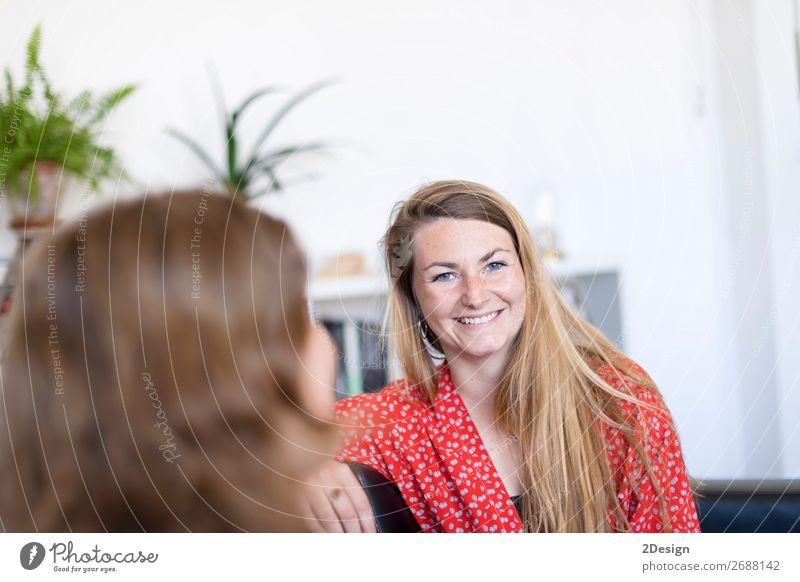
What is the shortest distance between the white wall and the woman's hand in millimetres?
222

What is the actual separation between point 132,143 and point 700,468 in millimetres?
694

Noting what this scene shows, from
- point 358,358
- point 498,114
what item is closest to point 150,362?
point 358,358

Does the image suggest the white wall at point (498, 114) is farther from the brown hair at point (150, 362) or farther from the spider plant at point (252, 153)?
the brown hair at point (150, 362)

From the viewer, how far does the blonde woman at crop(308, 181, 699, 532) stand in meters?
0.70

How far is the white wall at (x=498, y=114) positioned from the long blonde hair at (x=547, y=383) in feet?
0.09

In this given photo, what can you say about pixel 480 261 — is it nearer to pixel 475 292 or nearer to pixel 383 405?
pixel 475 292

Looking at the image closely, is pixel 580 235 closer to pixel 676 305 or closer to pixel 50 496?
pixel 676 305

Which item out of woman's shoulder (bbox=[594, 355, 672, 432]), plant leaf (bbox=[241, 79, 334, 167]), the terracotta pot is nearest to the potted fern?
the terracotta pot

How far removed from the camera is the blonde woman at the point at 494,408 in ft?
2.30

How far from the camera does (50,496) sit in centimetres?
49

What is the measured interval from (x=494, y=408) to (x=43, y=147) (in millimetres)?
528
